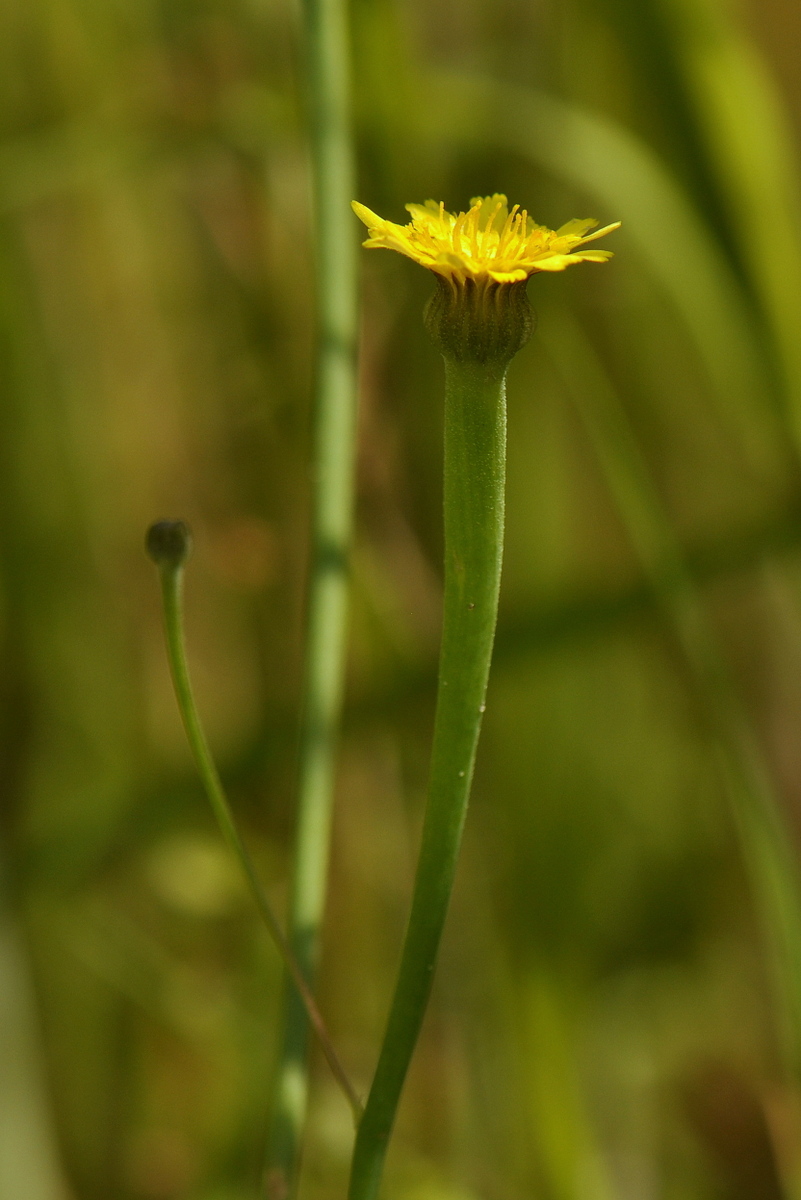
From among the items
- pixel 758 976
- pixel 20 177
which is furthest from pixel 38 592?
pixel 758 976

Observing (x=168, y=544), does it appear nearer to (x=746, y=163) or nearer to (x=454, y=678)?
(x=454, y=678)

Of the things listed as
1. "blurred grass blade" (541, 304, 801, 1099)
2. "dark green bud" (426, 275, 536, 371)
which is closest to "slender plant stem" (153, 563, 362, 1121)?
"dark green bud" (426, 275, 536, 371)

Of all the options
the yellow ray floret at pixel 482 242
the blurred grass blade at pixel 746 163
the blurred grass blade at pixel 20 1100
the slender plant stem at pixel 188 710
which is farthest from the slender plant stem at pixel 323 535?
the blurred grass blade at pixel 20 1100

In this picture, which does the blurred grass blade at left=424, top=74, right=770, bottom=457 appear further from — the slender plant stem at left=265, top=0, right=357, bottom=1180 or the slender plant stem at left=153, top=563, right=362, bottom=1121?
the slender plant stem at left=153, top=563, right=362, bottom=1121

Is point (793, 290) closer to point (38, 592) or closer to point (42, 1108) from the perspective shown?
point (38, 592)

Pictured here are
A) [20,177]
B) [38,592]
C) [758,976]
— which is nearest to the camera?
[20,177]

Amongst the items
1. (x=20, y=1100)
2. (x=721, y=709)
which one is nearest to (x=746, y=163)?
(x=721, y=709)

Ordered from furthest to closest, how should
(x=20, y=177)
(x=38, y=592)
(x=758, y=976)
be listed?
(x=758, y=976) < (x=38, y=592) < (x=20, y=177)
